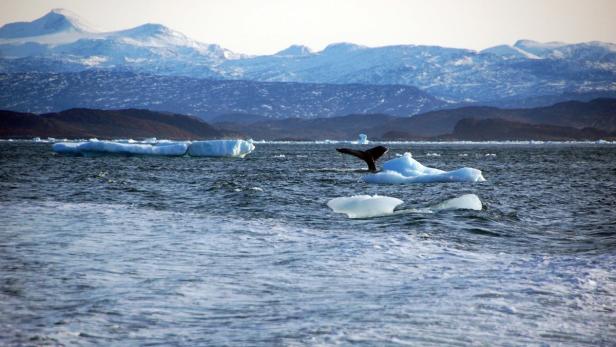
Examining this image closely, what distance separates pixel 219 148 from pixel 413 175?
39.6 metres

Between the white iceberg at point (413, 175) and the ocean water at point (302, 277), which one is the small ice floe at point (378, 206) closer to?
the ocean water at point (302, 277)

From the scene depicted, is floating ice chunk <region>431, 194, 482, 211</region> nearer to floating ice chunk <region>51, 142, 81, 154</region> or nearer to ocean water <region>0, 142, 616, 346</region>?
ocean water <region>0, 142, 616, 346</region>

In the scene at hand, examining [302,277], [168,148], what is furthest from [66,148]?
[302,277]

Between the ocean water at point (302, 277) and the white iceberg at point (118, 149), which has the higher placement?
the white iceberg at point (118, 149)

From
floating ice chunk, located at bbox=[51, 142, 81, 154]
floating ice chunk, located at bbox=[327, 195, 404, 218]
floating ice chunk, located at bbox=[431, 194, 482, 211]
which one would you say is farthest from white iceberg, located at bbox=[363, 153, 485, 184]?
floating ice chunk, located at bbox=[51, 142, 81, 154]

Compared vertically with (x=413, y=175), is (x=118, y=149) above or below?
above

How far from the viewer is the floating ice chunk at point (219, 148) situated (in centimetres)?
6800

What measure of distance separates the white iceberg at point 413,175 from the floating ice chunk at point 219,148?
112 ft

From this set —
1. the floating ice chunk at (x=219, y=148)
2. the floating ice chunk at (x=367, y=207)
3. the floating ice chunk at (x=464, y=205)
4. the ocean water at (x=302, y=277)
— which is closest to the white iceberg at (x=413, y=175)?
the ocean water at (x=302, y=277)

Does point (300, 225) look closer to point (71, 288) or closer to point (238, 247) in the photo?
point (238, 247)

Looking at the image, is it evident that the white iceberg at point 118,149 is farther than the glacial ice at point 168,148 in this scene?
No

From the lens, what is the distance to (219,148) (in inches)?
2763

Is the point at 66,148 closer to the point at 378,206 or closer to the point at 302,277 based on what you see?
the point at 378,206

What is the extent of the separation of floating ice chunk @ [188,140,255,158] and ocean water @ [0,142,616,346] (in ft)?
150
